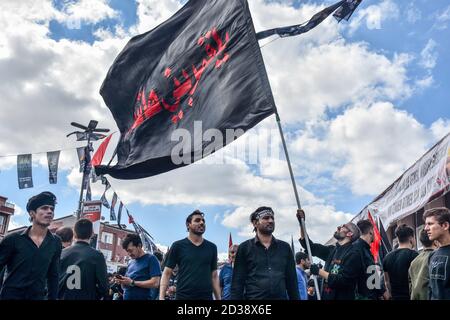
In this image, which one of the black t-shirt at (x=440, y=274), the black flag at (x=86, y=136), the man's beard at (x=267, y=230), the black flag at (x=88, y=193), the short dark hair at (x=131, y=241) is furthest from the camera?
the black flag at (x=88, y=193)

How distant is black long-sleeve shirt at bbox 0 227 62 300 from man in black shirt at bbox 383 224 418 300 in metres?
4.48

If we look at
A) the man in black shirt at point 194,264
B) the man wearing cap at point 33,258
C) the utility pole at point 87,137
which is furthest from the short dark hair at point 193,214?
the utility pole at point 87,137

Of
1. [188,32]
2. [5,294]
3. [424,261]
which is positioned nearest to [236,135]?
[188,32]

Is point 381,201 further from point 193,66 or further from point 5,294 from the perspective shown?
point 5,294

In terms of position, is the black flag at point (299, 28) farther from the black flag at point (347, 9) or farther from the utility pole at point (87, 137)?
A: the utility pole at point (87, 137)

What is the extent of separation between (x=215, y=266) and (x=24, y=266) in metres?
2.19

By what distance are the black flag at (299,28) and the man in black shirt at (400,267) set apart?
3154 mm

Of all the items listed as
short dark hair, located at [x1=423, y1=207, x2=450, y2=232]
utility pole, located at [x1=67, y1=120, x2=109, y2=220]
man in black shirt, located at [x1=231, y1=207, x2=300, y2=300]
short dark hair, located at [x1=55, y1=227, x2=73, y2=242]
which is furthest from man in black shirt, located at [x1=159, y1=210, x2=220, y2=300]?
utility pole, located at [x1=67, y1=120, x2=109, y2=220]

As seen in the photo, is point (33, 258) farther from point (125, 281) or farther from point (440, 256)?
point (440, 256)

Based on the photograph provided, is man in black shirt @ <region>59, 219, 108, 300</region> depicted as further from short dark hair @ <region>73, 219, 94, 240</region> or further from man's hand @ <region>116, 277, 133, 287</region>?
man's hand @ <region>116, 277, 133, 287</region>

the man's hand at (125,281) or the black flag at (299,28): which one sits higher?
the black flag at (299,28)

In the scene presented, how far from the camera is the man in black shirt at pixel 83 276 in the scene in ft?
17.4

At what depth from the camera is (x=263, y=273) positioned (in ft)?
15.5
